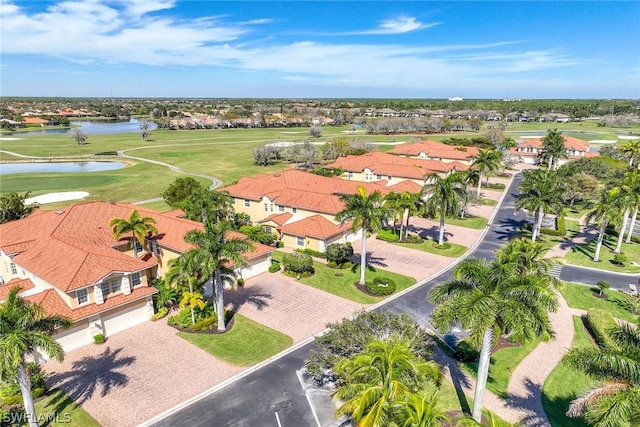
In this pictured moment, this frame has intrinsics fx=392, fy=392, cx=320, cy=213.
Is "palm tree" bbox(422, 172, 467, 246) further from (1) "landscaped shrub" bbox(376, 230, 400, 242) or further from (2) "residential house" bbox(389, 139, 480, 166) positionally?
(2) "residential house" bbox(389, 139, 480, 166)

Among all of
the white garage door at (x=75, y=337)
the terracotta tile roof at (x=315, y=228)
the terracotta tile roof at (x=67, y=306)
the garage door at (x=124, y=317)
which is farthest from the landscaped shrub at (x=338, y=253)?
the white garage door at (x=75, y=337)

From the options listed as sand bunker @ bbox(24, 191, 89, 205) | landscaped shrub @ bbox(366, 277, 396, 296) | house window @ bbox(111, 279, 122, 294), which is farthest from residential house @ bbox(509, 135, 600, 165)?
sand bunker @ bbox(24, 191, 89, 205)

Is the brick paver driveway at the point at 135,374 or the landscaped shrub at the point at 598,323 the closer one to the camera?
the brick paver driveway at the point at 135,374

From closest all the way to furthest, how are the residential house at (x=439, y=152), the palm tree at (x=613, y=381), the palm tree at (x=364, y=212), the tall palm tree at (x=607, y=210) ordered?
1. the palm tree at (x=613, y=381)
2. the palm tree at (x=364, y=212)
3. the tall palm tree at (x=607, y=210)
4. the residential house at (x=439, y=152)

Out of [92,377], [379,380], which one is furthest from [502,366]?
[92,377]

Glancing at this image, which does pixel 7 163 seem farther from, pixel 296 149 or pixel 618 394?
pixel 618 394

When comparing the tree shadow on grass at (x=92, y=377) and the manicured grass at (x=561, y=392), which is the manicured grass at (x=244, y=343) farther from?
the manicured grass at (x=561, y=392)

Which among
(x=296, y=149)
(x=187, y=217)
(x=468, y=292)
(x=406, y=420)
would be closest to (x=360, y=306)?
(x=468, y=292)
